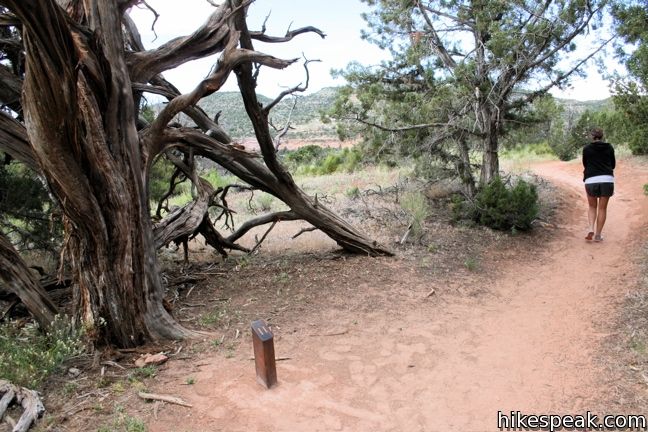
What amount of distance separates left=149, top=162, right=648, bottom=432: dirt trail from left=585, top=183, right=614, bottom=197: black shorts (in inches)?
65.4

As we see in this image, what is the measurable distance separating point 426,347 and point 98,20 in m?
4.26

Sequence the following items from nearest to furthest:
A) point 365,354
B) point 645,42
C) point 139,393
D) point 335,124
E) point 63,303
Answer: point 139,393 < point 365,354 < point 63,303 < point 645,42 < point 335,124

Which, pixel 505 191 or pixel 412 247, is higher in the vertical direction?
pixel 505 191

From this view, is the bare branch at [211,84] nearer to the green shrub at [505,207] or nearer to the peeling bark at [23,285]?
the peeling bark at [23,285]

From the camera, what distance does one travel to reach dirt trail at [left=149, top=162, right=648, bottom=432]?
3.54 m

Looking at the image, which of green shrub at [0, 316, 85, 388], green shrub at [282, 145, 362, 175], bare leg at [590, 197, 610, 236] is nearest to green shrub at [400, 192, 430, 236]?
bare leg at [590, 197, 610, 236]

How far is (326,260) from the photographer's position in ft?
24.9

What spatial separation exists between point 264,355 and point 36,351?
197 cm

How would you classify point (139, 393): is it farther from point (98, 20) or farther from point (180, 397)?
point (98, 20)

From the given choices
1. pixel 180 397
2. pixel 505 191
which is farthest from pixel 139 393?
pixel 505 191

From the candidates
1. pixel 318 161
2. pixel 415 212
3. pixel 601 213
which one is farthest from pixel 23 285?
pixel 318 161

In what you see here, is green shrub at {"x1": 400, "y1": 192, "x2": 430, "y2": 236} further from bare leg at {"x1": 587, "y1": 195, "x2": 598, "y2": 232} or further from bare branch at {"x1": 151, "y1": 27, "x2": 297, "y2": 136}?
bare branch at {"x1": 151, "y1": 27, "x2": 297, "y2": 136}

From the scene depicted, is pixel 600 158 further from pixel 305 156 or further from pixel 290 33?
pixel 305 156

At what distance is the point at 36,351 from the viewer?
407 centimetres
